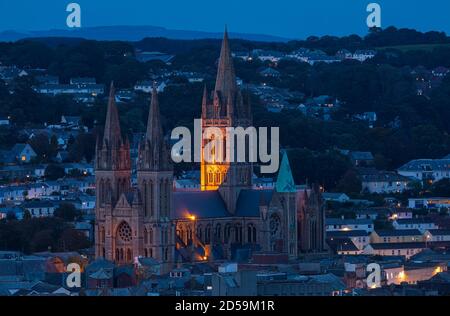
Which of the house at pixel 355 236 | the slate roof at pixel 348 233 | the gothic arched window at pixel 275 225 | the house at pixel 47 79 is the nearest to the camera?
the gothic arched window at pixel 275 225

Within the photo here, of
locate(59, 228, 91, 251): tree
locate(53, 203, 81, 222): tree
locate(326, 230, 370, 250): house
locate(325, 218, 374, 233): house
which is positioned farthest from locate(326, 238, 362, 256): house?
locate(53, 203, 81, 222): tree

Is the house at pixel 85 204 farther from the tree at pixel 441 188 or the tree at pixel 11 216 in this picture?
the tree at pixel 441 188

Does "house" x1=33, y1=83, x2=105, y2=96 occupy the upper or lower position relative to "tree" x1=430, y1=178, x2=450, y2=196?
upper

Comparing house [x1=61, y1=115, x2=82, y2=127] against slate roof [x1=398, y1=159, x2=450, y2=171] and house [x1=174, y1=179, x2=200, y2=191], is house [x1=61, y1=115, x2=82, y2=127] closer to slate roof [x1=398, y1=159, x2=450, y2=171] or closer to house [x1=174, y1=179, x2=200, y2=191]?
slate roof [x1=398, y1=159, x2=450, y2=171]

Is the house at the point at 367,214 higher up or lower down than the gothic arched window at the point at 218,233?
higher up

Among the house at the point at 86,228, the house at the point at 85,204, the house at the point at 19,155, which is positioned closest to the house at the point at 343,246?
the house at the point at 86,228
